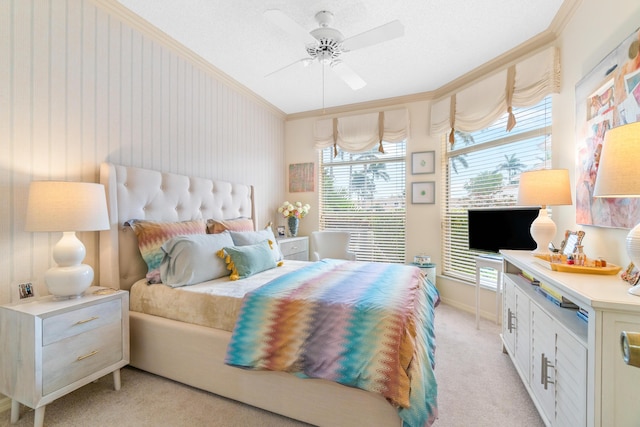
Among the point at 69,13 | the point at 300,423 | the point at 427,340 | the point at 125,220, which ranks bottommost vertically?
the point at 300,423

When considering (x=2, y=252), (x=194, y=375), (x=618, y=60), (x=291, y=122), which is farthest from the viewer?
(x=291, y=122)

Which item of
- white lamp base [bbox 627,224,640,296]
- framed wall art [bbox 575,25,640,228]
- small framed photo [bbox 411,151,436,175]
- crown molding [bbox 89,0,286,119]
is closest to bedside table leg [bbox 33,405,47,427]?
crown molding [bbox 89,0,286,119]

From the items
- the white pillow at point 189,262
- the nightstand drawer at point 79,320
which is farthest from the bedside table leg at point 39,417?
the white pillow at point 189,262

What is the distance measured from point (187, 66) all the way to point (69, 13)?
992mm

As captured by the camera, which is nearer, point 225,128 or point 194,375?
point 194,375

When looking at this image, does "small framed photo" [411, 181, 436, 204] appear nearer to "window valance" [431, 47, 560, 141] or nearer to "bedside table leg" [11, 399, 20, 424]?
"window valance" [431, 47, 560, 141]

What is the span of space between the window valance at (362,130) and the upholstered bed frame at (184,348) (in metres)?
2.30

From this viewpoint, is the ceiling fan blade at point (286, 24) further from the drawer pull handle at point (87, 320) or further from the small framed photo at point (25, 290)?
the small framed photo at point (25, 290)

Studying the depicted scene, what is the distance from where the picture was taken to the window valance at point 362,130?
153 inches

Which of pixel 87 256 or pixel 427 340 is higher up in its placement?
pixel 87 256

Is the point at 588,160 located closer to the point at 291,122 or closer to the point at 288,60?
the point at 288,60

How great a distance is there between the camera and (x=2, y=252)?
1.64 metres

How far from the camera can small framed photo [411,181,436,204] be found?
12.4ft

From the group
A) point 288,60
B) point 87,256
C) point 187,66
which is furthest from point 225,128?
point 87,256
